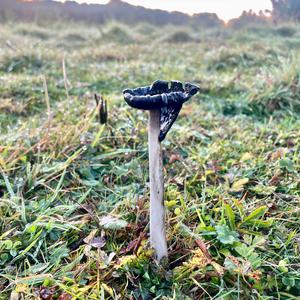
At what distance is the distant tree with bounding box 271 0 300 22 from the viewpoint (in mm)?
13640

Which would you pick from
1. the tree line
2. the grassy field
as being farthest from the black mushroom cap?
the tree line

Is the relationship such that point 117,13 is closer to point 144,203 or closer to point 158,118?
point 144,203

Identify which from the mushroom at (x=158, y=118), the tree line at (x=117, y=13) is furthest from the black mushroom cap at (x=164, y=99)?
the tree line at (x=117, y=13)

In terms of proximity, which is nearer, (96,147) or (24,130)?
(96,147)

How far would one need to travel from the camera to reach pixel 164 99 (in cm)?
116

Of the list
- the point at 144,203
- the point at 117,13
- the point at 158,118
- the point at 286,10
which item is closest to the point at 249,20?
the point at 286,10

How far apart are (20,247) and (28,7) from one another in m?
15.3

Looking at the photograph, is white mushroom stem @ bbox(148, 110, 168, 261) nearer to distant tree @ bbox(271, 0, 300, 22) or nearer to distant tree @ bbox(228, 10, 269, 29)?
distant tree @ bbox(271, 0, 300, 22)

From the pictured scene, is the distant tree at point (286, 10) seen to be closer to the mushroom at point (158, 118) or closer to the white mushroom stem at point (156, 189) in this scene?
the mushroom at point (158, 118)

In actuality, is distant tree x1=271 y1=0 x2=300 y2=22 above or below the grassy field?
above

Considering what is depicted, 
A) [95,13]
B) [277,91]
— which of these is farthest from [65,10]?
[277,91]

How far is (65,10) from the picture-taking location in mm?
16453

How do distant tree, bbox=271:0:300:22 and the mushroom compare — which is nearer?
the mushroom

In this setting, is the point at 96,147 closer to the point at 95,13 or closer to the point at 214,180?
the point at 214,180
